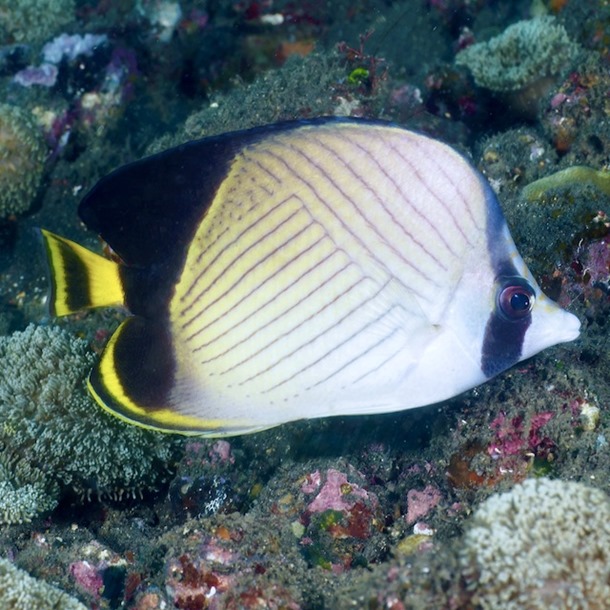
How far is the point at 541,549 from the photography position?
6.29 feet

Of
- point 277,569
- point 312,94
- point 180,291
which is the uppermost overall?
point 180,291

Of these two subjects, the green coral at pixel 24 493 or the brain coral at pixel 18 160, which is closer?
the green coral at pixel 24 493

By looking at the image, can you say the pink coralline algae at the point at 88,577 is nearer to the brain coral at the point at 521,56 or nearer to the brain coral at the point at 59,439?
the brain coral at the point at 59,439

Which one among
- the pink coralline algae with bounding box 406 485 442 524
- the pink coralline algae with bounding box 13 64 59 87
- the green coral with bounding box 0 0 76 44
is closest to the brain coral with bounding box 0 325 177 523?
the pink coralline algae with bounding box 406 485 442 524

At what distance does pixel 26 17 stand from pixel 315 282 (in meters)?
7.94

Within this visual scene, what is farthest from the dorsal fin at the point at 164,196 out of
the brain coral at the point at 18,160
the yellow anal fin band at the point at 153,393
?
the brain coral at the point at 18,160

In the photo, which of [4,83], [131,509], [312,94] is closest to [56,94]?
[4,83]

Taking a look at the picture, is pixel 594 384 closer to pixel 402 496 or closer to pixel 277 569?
pixel 402 496

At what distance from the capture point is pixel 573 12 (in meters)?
6.30

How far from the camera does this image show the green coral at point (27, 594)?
103 inches

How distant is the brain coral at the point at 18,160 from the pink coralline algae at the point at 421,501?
4733 mm

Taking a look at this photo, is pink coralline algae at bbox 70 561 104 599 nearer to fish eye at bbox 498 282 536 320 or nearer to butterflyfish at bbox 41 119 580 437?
butterflyfish at bbox 41 119 580 437

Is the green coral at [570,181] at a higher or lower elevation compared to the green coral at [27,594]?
lower

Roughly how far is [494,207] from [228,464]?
224cm
